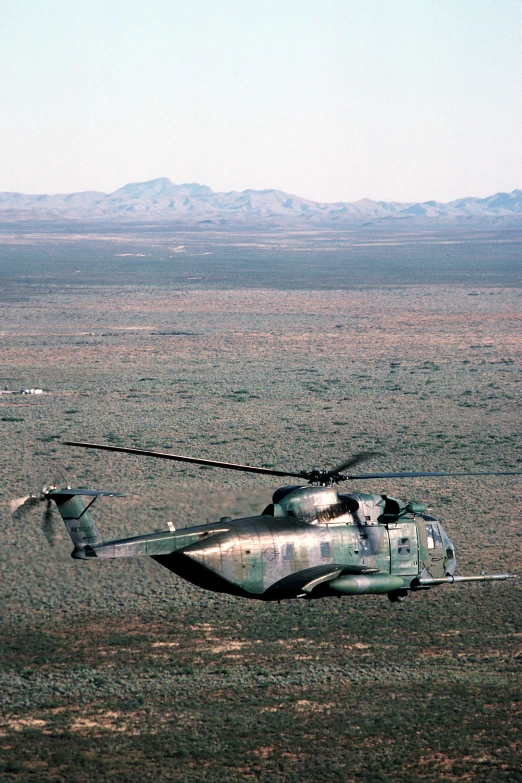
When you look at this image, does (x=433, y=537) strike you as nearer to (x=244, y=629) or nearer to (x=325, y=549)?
(x=325, y=549)

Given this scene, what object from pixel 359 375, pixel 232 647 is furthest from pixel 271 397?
pixel 232 647

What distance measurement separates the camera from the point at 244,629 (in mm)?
32438

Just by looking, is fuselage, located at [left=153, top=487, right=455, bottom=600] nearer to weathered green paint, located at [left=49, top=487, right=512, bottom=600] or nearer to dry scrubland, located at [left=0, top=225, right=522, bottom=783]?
weathered green paint, located at [left=49, top=487, right=512, bottom=600]

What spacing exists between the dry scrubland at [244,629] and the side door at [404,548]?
3499mm

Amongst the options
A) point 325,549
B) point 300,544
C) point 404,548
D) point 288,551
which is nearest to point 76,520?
point 288,551

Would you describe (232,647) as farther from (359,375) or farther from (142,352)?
(142,352)

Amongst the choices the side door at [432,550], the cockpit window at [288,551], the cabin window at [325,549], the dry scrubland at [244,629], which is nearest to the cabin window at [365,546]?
the cabin window at [325,549]

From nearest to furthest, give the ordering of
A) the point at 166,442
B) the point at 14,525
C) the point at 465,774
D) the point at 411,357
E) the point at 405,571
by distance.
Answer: the point at 465,774, the point at 405,571, the point at 14,525, the point at 166,442, the point at 411,357

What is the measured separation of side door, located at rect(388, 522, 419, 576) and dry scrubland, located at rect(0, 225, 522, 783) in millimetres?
3499

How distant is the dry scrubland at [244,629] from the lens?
82.0ft

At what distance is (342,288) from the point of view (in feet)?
531

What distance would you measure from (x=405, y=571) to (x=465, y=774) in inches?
212

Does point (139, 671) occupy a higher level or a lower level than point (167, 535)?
lower

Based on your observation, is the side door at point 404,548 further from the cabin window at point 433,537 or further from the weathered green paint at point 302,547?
the cabin window at point 433,537
